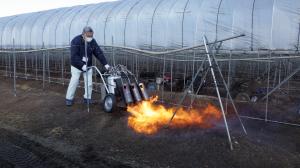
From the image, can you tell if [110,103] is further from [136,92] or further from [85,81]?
[85,81]

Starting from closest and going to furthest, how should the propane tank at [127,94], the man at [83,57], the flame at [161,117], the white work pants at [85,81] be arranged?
the flame at [161,117], the propane tank at [127,94], the man at [83,57], the white work pants at [85,81]

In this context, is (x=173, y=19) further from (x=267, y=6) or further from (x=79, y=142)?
(x=79, y=142)

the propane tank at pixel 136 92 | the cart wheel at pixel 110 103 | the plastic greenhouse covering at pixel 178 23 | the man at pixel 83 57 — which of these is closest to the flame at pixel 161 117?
the propane tank at pixel 136 92

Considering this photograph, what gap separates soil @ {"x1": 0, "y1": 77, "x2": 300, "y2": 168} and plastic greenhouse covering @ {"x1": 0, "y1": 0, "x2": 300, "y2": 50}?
15.2 feet

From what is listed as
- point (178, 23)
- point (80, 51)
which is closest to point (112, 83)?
point (80, 51)

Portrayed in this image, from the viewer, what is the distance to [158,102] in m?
9.47

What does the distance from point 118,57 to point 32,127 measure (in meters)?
7.71

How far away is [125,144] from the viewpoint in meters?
6.27

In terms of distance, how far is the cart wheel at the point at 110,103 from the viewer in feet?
26.5

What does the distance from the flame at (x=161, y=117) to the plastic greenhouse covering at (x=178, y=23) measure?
417cm

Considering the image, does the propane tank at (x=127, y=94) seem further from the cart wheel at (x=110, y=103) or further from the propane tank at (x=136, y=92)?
the cart wheel at (x=110, y=103)

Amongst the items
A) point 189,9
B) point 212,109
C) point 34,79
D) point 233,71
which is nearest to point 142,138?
point 212,109

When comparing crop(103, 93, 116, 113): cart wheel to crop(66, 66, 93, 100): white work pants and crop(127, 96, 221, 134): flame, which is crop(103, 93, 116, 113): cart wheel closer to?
crop(127, 96, 221, 134): flame

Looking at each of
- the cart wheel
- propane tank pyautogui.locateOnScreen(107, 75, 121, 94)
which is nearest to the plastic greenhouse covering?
propane tank pyautogui.locateOnScreen(107, 75, 121, 94)
